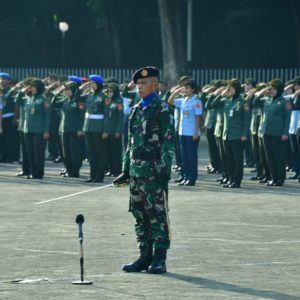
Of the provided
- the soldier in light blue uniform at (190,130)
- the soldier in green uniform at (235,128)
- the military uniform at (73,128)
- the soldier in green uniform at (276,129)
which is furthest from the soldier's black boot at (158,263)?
the military uniform at (73,128)

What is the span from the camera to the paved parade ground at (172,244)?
11.7 metres

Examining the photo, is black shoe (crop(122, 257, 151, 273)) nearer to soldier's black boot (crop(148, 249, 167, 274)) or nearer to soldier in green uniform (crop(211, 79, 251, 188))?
soldier's black boot (crop(148, 249, 167, 274))

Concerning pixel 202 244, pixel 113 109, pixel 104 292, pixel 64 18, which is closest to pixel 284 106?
pixel 113 109

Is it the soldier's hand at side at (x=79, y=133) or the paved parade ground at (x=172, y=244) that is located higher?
the soldier's hand at side at (x=79, y=133)

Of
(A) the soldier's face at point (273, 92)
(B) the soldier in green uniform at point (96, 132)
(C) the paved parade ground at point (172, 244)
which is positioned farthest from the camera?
(B) the soldier in green uniform at point (96, 132)

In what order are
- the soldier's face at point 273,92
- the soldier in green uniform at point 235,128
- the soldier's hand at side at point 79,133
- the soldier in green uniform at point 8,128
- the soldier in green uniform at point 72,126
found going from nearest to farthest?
the soldier in green uniform at point 235,128, the soldier's face at point 273,92, the soldier's hand at side at point 79,133, the soldier in green uniform at point 72,126, the soldier in green uniform at point 8,128

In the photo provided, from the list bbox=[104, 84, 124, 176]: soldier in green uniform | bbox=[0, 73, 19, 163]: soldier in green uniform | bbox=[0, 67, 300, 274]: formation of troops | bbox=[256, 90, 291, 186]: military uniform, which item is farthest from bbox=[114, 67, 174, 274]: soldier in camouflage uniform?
bbox=[0, 73, 19, 163]: soldier in green uniform

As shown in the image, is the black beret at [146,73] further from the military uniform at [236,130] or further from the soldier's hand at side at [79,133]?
the soldier's hand at side at [79,133]

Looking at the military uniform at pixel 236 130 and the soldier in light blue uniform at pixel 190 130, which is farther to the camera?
the soldier in light blue uniform at pixel 190 130

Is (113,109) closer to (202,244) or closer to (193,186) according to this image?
(193,186)

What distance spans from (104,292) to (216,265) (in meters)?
2.01

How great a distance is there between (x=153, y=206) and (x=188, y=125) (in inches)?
440

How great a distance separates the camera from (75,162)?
2580 centimetres

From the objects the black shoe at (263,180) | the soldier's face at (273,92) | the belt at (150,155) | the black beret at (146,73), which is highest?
the black beret at (146,73)
